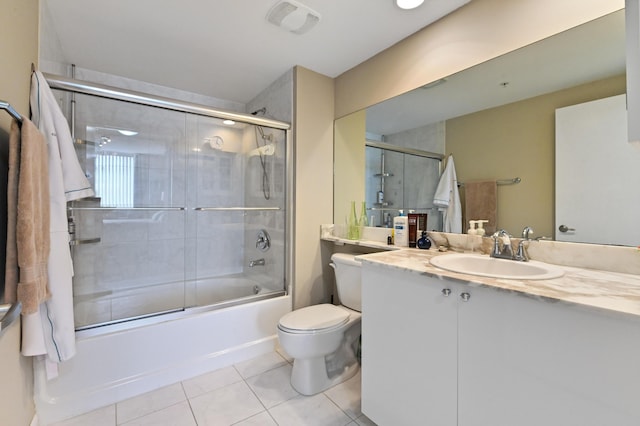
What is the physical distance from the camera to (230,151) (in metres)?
2.63

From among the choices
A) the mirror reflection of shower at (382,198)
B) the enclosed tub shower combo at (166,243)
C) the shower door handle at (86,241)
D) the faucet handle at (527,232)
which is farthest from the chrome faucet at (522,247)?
the shower door handle at (86,241)

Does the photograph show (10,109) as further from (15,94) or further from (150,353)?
(150,353)

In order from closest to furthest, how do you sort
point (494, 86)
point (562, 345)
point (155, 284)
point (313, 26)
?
1. point (562, 345)
2. point (494, 86)
3. point (313, 26)
4. point (155, 284)

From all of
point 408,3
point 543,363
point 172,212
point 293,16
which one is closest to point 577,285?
point 543,363

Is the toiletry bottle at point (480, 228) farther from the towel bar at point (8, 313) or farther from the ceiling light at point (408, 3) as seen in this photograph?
the towel bar at point (8, 313)

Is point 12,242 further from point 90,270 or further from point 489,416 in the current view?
point 489,416

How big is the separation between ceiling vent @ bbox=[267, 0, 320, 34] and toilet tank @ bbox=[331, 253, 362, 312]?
1572 mm

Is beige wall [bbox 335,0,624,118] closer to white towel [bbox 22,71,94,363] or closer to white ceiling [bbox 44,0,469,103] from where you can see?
white ceiling [bbox 44,0,469,103]

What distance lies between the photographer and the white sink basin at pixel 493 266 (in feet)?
3.89

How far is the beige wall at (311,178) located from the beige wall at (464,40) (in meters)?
0.32

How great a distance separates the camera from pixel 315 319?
5.81ft

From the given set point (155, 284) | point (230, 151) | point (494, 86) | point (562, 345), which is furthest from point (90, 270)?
point (494, 86)

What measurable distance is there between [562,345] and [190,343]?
1.99m

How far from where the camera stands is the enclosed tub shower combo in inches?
64.9
